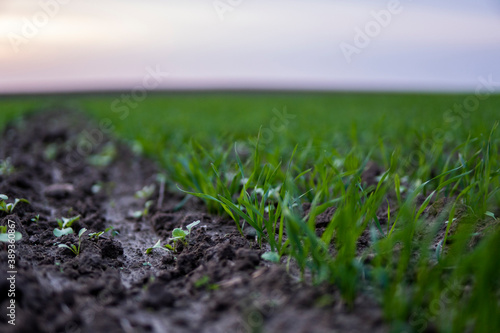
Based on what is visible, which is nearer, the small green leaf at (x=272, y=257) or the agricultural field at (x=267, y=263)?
the agricultural field at (x=267, y=263)

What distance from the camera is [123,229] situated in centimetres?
228

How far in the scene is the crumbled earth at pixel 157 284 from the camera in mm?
1131

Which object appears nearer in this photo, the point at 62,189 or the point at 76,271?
the point at 76,271

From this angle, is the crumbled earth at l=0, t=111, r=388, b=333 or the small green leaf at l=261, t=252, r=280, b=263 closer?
the crumbled earth at l=0, t=111, r=388, b=333

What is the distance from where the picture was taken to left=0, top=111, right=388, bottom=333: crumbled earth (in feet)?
3.71

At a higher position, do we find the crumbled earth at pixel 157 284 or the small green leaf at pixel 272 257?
the small green leaf at pixel 272 257

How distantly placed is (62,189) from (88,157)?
59.3 inches

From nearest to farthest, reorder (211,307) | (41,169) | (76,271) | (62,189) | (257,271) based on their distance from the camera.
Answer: (211,307), (257,271), (76,271), (62,189), (41,169)

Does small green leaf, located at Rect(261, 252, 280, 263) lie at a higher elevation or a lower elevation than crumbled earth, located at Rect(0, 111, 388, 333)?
higher

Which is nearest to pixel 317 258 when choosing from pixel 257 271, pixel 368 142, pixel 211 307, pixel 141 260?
pixel 257 271

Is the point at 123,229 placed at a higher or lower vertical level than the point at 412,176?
lower

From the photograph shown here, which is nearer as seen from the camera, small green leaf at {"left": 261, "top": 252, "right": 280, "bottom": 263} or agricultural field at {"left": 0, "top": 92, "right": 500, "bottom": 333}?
agricultural field at {"left": 0, "top": 92, "right": 500, "bottom": 333}

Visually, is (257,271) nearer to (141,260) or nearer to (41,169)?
(141,260)

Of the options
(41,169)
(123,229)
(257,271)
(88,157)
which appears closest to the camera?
(257,271)
